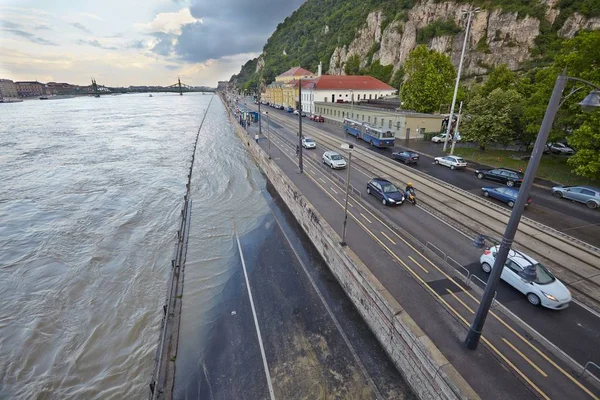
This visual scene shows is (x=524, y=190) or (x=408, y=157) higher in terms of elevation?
(x=524, y=190)

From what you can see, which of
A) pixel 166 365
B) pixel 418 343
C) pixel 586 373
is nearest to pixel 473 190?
pixel 586 373

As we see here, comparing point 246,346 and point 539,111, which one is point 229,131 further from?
point 246,346

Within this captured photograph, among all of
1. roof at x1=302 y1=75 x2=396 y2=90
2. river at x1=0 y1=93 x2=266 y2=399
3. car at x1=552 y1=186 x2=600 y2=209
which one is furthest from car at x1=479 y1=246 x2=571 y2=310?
roof at x1=302 y1=75 x2=396 y2=90

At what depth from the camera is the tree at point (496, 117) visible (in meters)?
33.2

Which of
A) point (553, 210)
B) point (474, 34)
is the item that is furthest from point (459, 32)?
point (553, 210)

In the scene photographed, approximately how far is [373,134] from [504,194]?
74.5 feet

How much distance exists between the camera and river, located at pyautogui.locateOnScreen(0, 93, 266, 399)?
13.1m

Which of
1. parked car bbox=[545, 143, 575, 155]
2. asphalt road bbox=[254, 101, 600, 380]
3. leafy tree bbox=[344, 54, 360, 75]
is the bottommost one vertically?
asphalt road bbox=[254, 101, 600, 380]

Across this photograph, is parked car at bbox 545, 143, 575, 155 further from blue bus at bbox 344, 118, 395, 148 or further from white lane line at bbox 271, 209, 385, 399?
white lane line at bbox 271, 209, 385, 399

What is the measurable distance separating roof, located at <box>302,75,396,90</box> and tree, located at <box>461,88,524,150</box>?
52780 millimetres

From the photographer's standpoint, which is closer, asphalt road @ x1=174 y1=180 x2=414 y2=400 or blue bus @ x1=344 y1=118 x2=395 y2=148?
asphalt road @ x1=174 y1=180 x2=414 y2=400

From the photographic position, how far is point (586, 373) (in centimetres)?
927

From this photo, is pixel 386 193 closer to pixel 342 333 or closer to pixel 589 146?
pixel 342 333

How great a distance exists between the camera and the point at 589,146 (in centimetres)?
2288
